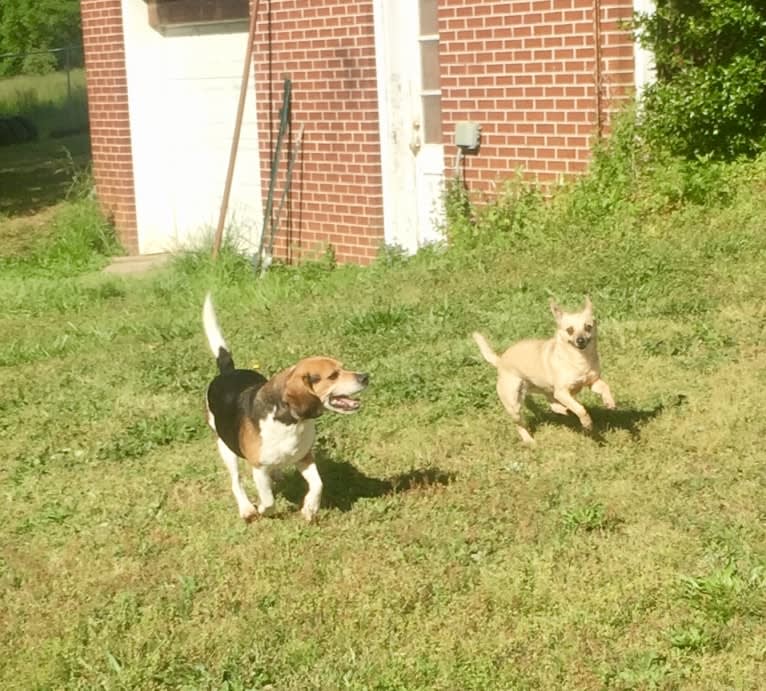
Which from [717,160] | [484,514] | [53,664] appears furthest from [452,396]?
[717,160]

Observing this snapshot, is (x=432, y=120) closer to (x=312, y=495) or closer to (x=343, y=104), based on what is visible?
(x=343, y=104)

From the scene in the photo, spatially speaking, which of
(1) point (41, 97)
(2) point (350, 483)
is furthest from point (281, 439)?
(1) point (41, 97)

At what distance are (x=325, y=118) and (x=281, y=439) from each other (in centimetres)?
811

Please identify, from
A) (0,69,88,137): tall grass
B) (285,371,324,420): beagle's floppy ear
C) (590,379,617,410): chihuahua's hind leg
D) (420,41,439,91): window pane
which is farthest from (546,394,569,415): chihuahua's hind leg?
(0,69,88,137): tall grass

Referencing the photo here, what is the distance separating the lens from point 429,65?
534 inches

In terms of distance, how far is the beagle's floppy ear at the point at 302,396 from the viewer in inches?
256

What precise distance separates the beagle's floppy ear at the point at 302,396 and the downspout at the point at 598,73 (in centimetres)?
588

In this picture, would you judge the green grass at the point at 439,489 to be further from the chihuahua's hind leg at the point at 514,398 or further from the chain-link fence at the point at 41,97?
the chain-link fence at the point at 41,97

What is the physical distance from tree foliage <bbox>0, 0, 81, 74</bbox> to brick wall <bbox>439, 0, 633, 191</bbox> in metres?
33.3

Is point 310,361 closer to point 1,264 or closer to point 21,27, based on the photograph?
point 1,264

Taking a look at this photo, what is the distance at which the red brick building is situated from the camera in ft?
39.8

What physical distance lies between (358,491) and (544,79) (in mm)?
5863

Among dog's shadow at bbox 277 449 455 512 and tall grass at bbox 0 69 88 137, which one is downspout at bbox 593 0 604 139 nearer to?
dog's shadow at bbox 277 449 455 512

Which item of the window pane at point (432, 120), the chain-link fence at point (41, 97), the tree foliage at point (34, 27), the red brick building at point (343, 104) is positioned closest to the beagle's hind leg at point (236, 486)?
the red brick building at point (343, 104)
